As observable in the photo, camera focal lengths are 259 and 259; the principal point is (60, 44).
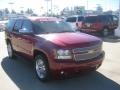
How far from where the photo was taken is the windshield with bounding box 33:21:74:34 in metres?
8.05

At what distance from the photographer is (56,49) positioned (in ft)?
21.6

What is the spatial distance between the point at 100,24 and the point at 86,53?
46.2 ft

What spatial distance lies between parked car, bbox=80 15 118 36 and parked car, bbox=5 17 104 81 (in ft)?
39.7

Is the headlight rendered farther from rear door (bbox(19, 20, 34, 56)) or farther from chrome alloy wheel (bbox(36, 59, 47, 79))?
rear door (bbox(19, 20, 34, 56))

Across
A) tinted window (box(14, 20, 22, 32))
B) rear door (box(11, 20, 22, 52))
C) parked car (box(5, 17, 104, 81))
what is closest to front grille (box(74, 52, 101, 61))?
parked car (box(5, 17, 104, 81))

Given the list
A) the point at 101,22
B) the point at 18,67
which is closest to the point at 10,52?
the point at 18,67

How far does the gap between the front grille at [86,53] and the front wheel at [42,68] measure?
86cm

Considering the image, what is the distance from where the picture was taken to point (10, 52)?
10.7 meters

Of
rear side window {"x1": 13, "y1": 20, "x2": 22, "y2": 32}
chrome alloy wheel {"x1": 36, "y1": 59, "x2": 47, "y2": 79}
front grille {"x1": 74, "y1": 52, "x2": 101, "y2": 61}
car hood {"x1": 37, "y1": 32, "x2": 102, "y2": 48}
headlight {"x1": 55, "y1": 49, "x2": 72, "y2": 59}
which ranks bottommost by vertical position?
chrome alloy wheel {"x1": 36, "y1": 59, "x2": 47, "y2": 79}

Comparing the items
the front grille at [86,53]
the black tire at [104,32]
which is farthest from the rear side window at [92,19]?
the front grille at [86,53]

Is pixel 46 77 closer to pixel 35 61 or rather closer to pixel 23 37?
pixel 35 61

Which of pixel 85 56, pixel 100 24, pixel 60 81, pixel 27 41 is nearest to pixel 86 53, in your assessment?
pixel 85 56

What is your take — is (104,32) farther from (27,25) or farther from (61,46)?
(61,46)

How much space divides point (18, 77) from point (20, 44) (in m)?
1.46
